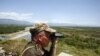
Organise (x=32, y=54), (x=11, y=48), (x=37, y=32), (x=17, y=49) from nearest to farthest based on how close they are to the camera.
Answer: (x=32, y=54) → (x=37, y=32) → (x=17, y=49) → (x=11, y=48)

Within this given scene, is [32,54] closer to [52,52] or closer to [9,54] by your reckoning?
[52,52]

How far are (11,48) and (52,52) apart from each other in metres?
3.01

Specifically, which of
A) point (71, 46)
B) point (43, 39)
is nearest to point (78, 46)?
point (71, 46)

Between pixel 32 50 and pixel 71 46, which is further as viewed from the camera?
pixel 71 46

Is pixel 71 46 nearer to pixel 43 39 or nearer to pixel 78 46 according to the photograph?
pixel 78 46

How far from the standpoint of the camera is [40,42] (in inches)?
37.6

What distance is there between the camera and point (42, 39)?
96 cm

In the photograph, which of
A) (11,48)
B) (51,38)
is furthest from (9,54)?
(51,38)

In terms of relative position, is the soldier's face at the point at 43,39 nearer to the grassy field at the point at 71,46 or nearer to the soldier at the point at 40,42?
the soldier at the point at 40,42

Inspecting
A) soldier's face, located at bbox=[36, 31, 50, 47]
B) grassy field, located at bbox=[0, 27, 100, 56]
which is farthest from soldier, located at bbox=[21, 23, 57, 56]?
grassy field, located at bbox=[0, 27, 100, 56]

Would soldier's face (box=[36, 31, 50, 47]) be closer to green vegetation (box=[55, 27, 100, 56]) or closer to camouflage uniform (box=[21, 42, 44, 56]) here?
camouflage uniform (box=[21, 42, 44, 56])

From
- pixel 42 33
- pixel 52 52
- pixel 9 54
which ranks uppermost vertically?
pixel 42 33

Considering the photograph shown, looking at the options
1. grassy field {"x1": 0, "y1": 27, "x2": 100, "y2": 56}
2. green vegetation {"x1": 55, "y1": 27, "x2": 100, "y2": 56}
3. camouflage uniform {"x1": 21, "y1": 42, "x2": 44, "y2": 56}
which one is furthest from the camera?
green vegetation {"x1": 55, "y1": 27, "x2": 100, "y2": 56}

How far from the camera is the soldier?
0.89 meters
